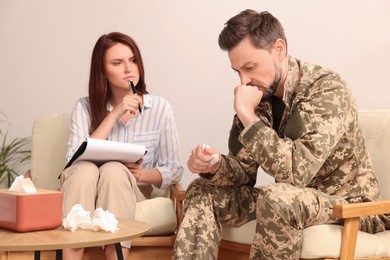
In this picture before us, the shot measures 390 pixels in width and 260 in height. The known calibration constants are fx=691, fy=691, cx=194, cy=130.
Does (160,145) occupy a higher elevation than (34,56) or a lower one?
lower

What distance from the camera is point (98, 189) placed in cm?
277

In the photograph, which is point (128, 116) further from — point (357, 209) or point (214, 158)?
point (357, 209)

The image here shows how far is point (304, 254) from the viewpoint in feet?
7.35

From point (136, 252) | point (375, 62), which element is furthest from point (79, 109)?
point (375, 62)

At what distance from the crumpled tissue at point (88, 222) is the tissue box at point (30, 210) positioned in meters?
0.05

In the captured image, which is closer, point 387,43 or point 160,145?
point 160,145

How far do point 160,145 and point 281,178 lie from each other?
3.72 ft

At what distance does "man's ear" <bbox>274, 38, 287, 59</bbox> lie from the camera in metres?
2.51

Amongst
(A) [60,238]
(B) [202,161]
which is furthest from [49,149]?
(A) [60,238]

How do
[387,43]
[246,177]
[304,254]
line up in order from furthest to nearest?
[387,43] → [246,177] → [304,254]

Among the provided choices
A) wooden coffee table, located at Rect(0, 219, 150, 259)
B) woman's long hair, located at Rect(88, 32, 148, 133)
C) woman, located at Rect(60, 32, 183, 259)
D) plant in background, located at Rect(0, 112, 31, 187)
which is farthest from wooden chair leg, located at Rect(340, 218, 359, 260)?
plant in background, located at Rect(0, 112, 31, 187)

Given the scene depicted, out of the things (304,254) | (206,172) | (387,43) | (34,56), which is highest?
(387,43)

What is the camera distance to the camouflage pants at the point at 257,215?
2.19m

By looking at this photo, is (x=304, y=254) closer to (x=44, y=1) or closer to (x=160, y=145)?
(x=160, y=145)
